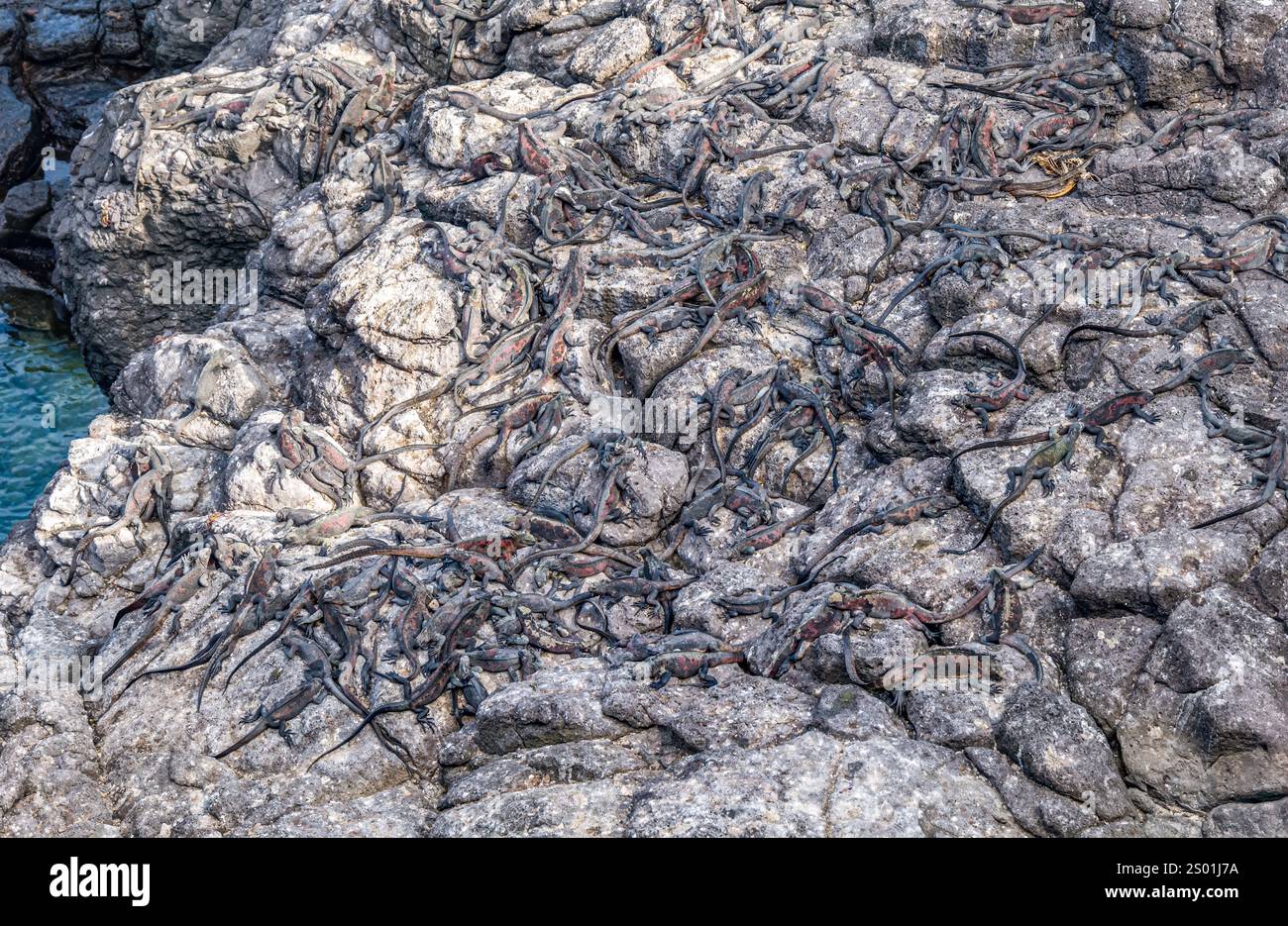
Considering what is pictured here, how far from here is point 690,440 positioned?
51.5ft

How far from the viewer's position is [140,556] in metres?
16.4

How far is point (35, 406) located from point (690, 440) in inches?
608

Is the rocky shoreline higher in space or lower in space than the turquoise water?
higher

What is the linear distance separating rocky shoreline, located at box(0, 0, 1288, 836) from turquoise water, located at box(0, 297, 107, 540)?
361 cm

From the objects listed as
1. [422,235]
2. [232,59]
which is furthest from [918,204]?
[232,59]

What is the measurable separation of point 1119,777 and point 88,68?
27.5m

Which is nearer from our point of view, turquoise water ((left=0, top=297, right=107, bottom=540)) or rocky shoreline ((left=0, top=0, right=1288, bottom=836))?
rocky shoreline ((left=0, top=0, right=1288, bottom=836))

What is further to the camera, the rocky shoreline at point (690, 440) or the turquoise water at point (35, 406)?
the turquoise water at point (35, 406)

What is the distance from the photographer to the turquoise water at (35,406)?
2264 centimetres

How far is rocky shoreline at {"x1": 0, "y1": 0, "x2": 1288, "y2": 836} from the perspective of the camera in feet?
36.4

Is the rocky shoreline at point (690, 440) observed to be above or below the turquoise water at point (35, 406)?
above

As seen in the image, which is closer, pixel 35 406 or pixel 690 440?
pixel 690 440

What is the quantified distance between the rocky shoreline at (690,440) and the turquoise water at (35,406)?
3.61 metres

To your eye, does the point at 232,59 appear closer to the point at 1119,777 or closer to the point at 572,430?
the point at 572,430
